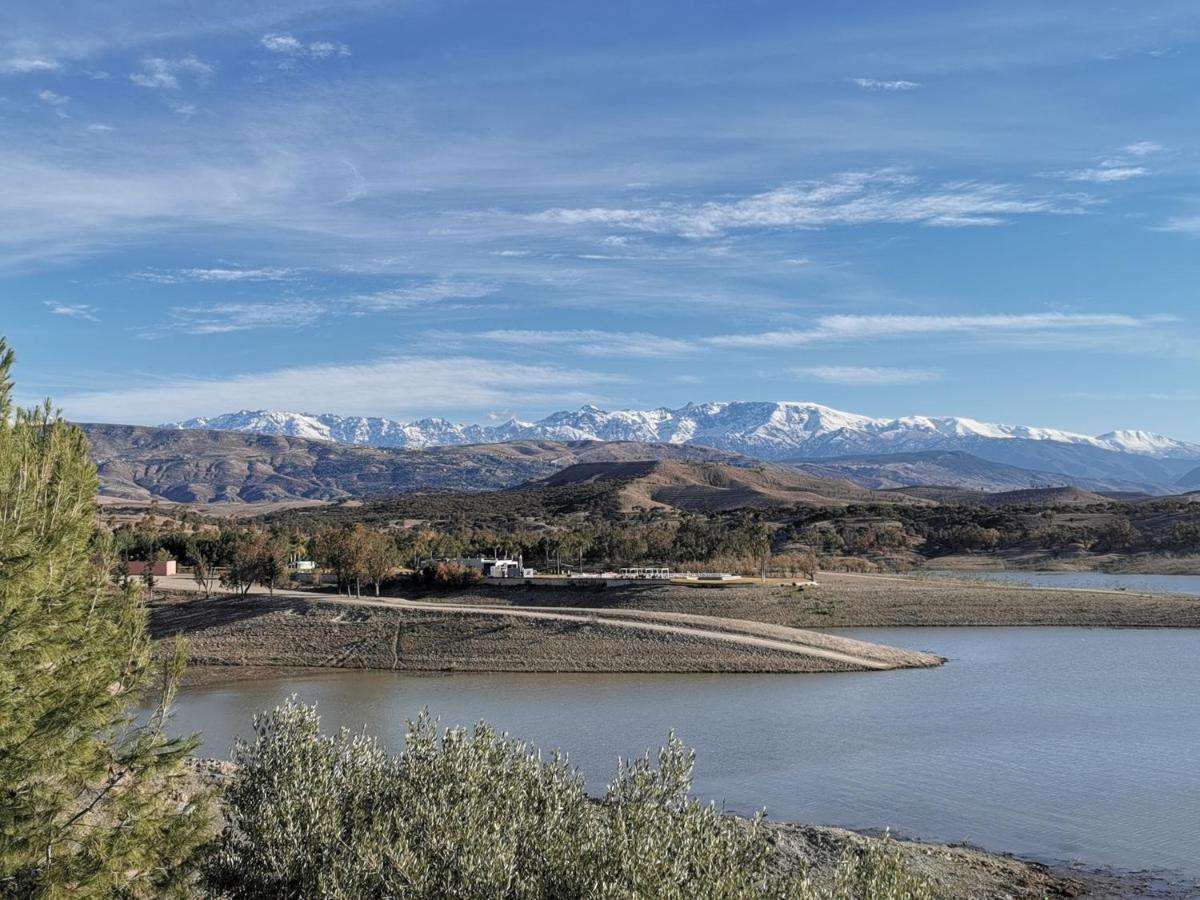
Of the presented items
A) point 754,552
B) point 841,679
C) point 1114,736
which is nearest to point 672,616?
point 841,679

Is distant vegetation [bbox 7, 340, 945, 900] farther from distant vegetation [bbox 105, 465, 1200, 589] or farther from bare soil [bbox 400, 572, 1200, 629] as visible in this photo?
distant vegetation [bbox 105, 465, 1200, 589]

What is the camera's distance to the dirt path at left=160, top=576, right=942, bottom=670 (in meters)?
52.8

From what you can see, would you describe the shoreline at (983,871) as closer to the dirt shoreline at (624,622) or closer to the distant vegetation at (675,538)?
the dirt shoreline at (624,622)

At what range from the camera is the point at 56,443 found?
1517 centimetres

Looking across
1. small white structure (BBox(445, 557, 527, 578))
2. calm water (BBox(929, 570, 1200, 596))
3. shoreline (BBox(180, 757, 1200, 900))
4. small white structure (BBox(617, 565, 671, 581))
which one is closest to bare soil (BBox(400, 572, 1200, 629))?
small white structure (BBox(617, 565, 671, 581))

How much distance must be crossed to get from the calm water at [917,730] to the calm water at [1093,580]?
28839mm

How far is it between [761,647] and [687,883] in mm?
42130

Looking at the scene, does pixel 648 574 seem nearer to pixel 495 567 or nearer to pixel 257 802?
pixel 495 567

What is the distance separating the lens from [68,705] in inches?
523

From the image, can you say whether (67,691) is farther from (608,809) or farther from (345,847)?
(608,809)

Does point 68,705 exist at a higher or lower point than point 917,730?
higher

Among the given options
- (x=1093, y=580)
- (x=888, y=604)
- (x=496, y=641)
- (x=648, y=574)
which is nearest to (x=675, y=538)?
(x=648, y=574)

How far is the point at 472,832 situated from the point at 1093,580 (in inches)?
3716

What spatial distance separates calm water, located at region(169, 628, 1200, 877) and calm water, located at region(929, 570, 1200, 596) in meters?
28.8
